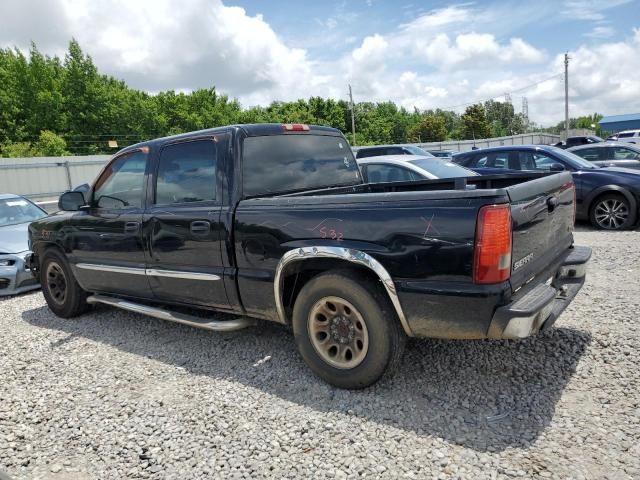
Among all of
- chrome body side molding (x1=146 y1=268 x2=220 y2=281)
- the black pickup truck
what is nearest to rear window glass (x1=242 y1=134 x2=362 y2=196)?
the black pickup truck

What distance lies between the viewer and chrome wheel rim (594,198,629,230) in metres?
8.47

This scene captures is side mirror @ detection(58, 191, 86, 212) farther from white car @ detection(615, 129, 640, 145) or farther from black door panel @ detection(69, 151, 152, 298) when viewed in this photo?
white car @ detection(615, 129, 640, 145)

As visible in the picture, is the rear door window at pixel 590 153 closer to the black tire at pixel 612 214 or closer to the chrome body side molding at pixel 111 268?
the black tire at pixel 612 214

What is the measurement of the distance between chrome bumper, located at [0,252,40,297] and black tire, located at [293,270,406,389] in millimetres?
5080

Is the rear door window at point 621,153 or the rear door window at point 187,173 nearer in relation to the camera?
the rear door window at point 187,173

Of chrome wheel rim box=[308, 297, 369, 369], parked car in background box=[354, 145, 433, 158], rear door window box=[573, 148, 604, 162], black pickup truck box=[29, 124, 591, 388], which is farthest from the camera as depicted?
parked car in background box=[354, 145, 433, 158]

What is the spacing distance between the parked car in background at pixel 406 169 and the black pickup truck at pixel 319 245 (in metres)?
3.37

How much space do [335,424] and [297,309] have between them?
829mm

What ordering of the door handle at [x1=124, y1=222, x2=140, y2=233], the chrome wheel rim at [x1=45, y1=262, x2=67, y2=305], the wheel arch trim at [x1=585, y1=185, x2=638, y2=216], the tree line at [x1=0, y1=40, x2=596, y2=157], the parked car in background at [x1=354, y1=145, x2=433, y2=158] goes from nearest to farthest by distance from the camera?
the door handle at [x1=124, y1=222, x2=140, y2=233]
the chrome wheel rim at [x1=45, y1=262, x2=67, y2=305]
the wheel arch trim at [x1=585, y1=185, x2=638, y2=216]
the parked car in background at [x1=354, y1=145, x2=433, y2=158]
the tree line at [x1=0, y1=40, x2=596, y2=157]

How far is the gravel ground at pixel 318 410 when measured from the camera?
2.59 metres

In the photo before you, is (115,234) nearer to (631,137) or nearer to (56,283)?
(56,283)

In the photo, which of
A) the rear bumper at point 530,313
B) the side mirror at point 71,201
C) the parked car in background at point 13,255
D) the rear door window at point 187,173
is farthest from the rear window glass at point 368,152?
the rear bumper at point 530,313

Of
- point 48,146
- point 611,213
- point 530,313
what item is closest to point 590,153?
point 611,213

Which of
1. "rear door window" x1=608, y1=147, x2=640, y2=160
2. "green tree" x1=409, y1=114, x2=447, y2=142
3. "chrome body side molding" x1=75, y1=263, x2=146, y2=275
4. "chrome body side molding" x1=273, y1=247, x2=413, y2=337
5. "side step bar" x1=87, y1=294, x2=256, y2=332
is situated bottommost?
"side step bar" x1=87, y1=294, x2=256, y2=332
